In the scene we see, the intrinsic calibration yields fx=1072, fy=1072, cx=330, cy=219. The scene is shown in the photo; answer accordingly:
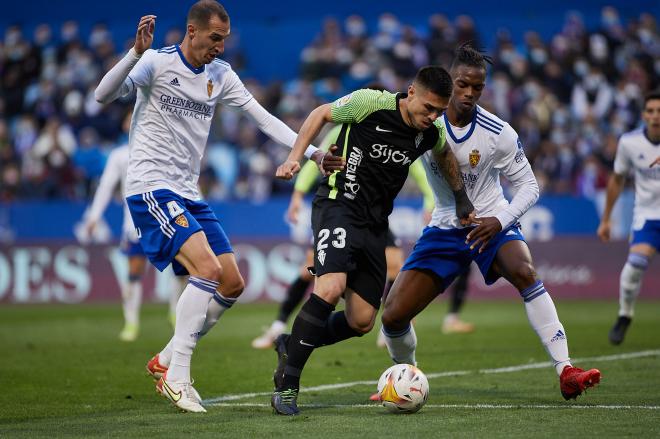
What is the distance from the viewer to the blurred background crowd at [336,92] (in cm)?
2228

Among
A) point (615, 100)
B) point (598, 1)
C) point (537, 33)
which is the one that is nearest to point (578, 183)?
point (615, 100)

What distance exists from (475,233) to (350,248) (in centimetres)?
102

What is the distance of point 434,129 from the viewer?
7656 mm

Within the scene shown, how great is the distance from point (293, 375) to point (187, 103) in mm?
2177

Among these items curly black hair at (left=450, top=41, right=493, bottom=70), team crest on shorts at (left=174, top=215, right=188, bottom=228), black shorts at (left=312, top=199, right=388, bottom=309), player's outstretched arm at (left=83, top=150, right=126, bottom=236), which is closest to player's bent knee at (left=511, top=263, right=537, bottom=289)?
black shorts at (left=312, top=199, right=388, bottom=309)

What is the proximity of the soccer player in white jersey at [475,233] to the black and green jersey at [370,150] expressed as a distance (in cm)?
56

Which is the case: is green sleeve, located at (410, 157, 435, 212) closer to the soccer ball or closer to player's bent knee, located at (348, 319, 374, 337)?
player's bent knee, located at (348, 319, 374, 337)

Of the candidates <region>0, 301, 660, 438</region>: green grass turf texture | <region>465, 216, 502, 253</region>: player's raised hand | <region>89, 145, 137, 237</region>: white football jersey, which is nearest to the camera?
<region>0, 301, 660, 438</region>: green grass turf texture

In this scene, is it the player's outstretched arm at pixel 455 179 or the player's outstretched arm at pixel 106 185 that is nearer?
the player's outstretched arm at pixel 455 179

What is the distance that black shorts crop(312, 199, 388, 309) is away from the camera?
729 centimetres

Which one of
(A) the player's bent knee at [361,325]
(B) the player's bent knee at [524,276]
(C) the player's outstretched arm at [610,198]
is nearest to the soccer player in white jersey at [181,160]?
(A) the player's bent knee at [361,325]

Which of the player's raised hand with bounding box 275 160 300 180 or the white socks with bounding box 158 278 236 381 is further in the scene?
the white socks with bounding box 158 278 236 381

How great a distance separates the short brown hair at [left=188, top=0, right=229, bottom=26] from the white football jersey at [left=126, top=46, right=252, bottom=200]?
32 cm

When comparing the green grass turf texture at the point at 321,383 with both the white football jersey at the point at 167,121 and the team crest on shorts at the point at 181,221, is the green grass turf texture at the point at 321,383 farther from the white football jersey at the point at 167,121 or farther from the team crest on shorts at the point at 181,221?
the white football jersey at the point at 167,121
